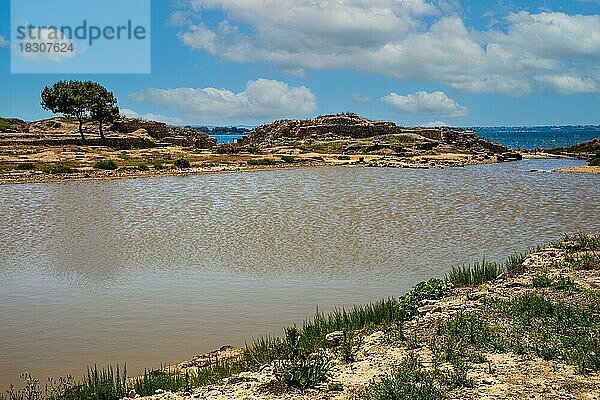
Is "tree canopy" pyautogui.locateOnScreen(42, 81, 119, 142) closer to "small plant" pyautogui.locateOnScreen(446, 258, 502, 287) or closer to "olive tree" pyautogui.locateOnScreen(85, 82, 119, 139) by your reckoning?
"olive tree" pyautogui.locateOnScreen(85, 82, 119, 139)

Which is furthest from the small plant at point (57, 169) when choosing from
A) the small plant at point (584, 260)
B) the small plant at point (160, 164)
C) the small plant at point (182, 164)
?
the small plant at point (584, 260)

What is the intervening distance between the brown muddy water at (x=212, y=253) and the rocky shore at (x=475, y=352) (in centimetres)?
161

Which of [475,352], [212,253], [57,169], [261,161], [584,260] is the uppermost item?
[261,161]

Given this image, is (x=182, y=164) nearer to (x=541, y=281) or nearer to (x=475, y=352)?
(x=541, y=281)

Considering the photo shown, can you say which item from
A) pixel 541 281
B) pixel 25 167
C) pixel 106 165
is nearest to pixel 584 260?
pixel 541 281

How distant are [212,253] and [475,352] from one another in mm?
8377

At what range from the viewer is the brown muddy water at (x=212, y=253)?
28.3 feet

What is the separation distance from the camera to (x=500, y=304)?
8297 millimetres

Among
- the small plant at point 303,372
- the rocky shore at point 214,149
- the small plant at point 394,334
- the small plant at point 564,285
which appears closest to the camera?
the small plant at point 303,372

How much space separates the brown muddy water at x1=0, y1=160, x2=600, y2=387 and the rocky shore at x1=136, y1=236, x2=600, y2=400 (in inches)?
63.4

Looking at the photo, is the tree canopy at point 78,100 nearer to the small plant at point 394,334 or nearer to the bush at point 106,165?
the bush at point 106,165

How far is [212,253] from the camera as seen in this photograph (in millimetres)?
14055

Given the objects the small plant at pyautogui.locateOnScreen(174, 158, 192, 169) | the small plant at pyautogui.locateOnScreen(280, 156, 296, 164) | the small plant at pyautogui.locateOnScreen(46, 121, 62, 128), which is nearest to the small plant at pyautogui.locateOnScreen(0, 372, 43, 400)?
the small plant at pyautogui.locateOnScreen(174, 158, 192, 169)

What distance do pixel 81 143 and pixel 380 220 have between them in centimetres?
3424
